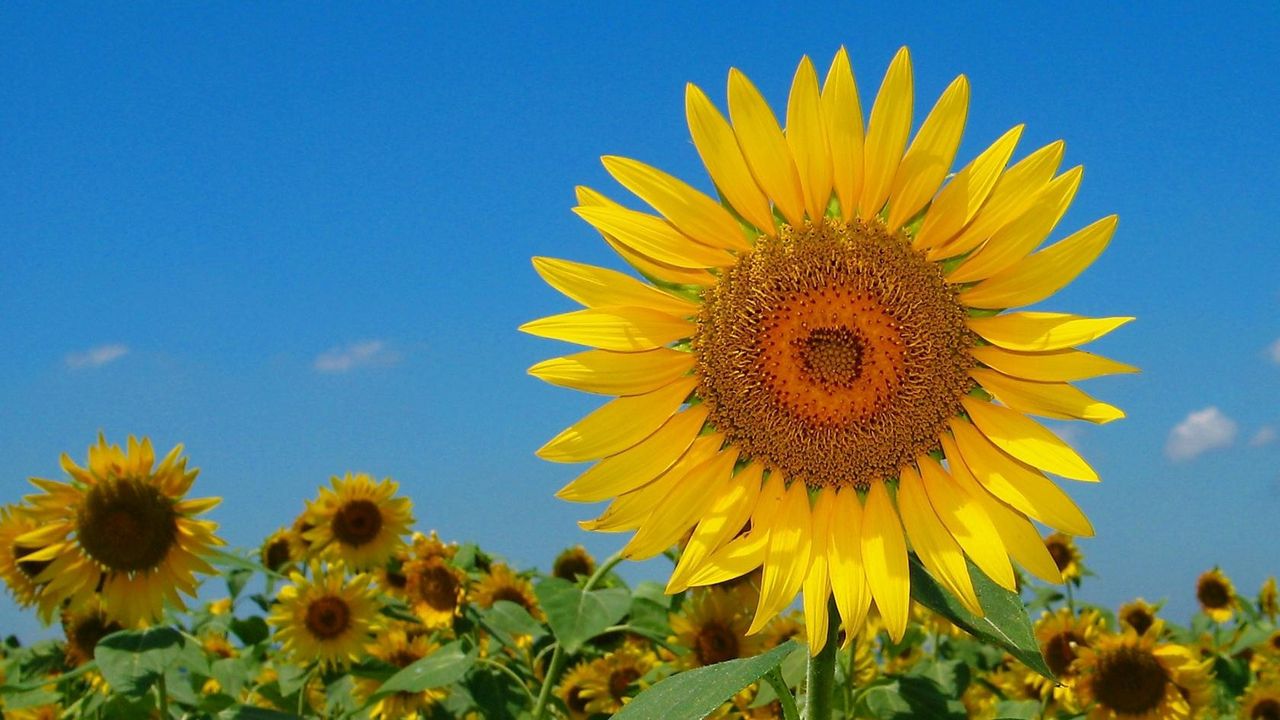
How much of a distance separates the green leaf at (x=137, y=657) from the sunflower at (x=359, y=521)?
2.65 metres

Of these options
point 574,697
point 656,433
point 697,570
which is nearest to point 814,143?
point 656,433

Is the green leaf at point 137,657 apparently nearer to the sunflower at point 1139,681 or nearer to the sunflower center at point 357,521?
the sunflower center at point 357,521

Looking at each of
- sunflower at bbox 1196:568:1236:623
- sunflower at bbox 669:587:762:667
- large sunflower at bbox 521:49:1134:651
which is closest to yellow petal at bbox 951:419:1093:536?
large sunflower at bbox 521:49:1134:651

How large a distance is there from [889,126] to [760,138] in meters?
0.29

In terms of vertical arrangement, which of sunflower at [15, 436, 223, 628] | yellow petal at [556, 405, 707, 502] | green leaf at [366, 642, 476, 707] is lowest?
yellow petal at [556, 405, 707, 502]

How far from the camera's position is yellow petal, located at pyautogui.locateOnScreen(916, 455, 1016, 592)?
107 inches

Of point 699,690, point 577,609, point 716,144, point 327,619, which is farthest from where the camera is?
point 327,619

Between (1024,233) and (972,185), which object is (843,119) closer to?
(972,185)

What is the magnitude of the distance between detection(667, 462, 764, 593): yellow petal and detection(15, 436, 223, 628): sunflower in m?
3.87

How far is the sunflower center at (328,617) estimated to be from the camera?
671 cm

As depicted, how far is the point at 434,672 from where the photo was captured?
4578 millimetres

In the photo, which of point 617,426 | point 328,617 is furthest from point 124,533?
point 617,426

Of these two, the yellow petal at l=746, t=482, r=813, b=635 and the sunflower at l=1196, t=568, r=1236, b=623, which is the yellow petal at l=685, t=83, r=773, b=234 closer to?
the yellow petal at l=746, t=482, r=813, b=635

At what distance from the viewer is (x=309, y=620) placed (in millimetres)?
6785
